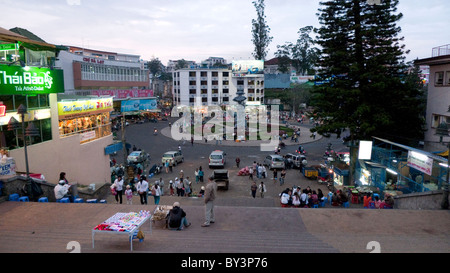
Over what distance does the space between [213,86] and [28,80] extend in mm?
60650

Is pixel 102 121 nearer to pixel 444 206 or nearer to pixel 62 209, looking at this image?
pixel 62 209

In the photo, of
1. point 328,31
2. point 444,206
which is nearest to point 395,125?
point 328,31

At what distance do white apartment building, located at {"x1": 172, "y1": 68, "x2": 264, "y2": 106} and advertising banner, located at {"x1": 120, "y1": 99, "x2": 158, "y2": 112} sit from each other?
14755mm

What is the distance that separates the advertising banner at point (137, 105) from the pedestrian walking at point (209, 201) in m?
48.5

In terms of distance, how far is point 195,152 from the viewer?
108 feet

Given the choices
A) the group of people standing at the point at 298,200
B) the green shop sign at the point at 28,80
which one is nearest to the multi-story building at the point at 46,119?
the green shop sign at the point at 28,80

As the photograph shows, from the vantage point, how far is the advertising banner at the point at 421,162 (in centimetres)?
1234

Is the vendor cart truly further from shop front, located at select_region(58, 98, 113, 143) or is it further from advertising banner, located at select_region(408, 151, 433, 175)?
shop front, located at select_region(58, 98, 113, 143)

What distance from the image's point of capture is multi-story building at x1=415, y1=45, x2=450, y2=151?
1931 cm

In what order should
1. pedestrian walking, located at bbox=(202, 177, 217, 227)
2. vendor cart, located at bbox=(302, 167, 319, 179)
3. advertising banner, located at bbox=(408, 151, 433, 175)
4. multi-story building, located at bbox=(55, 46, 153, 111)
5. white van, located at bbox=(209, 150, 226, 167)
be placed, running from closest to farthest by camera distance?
pedestrian walking, located at bbox=(202, 177, 217, 227) < advertising banner, located at bbox=(408, 151, 433, 175) < vendor cart, located at bbox=(302, 167, 319, 179) < white van, located at bbox=(209, 150, 226, 167) < multi-story building, located at bbox=(55, 46, 153, 111)

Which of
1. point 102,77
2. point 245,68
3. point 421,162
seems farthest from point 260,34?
point 421,162

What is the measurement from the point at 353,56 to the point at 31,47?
1888 cm

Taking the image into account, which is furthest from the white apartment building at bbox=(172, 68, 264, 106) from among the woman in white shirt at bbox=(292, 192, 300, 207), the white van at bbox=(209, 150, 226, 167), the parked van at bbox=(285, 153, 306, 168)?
the woman in white shirt at bbox=(292, 192, 300, 207)

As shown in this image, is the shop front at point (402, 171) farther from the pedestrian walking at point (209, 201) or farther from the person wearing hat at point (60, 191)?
the person wearing hat at point (60, 191)
